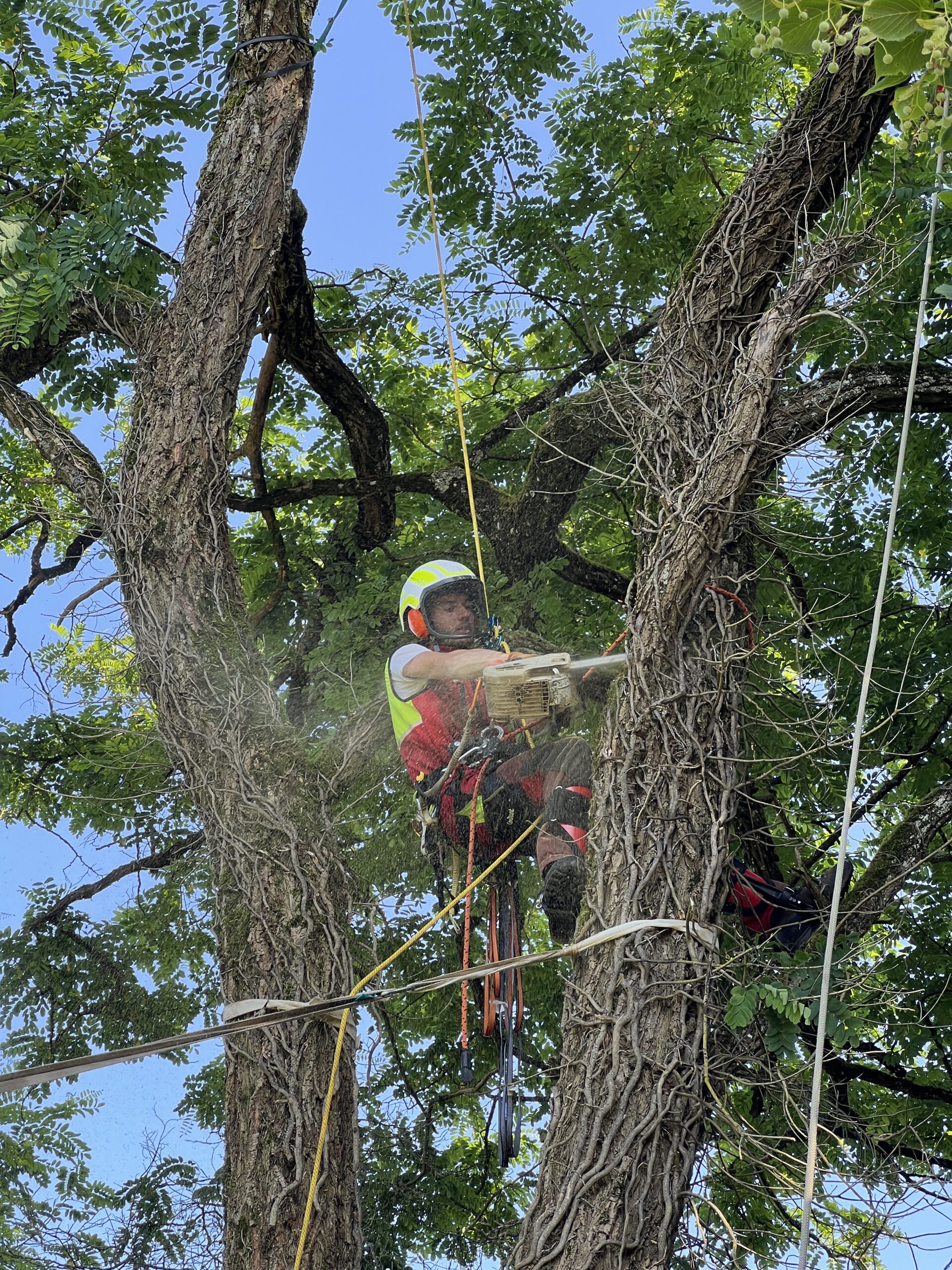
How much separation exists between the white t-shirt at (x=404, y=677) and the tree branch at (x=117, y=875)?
263 cm

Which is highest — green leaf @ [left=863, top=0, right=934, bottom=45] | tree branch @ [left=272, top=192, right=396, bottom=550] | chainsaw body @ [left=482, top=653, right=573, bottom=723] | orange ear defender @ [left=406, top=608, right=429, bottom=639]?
tree branch @ [left=272, top=192, right=396, bottom=550]

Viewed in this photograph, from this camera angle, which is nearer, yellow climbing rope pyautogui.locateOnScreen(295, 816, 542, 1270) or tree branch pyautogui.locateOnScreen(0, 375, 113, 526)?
yellow climbing rope pyautogui.locateOnScreen(295, 816, 542, 1270)

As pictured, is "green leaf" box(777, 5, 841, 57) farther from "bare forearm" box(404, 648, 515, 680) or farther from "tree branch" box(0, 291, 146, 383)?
"tree branch" box(0, 291, 146, 383)

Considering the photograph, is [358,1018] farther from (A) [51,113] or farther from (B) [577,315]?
(A) [51,113]

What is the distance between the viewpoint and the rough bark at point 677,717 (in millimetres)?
3650

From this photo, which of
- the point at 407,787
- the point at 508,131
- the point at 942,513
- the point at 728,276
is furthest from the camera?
the point at 508,131

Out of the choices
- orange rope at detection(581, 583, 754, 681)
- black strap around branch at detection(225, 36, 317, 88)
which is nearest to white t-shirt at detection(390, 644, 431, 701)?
orange rope at detection(581, 583, 754, 681)

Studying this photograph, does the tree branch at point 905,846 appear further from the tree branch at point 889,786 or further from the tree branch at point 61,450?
the tree branch at point 61,450

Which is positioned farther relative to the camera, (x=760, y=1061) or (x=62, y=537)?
(x=62, y=537)

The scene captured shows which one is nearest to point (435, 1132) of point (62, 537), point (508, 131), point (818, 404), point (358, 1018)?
point (358, 1018)

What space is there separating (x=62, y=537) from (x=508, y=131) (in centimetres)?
412

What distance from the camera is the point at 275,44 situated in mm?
7020

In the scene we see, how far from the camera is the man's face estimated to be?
20.0 feet

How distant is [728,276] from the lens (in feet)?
Answer: 17.5
